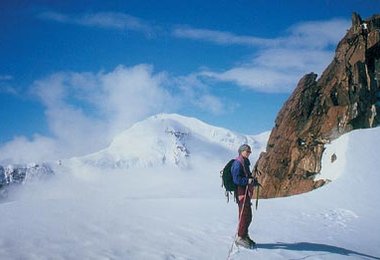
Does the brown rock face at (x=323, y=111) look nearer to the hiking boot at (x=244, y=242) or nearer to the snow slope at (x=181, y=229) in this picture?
the snow slope at (x=181, y=229)

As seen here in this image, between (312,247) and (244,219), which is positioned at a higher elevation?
(244,219)

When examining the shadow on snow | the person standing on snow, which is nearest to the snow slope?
the shadow on snow

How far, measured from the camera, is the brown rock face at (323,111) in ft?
122

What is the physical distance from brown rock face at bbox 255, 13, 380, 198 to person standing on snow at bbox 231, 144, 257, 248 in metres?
24.1

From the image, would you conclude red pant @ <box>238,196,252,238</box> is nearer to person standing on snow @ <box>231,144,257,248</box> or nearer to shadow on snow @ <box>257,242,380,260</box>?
person standing on snow @ <box>231,144,257,248</box>

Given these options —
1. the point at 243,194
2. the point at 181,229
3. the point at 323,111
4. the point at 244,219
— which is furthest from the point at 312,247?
the point at 323,111

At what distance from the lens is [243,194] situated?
11047mm

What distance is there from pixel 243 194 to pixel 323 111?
32538 millimetres

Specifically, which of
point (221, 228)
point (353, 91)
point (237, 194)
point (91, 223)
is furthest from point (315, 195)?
point (353, 91)

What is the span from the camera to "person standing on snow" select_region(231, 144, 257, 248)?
10.9 metres

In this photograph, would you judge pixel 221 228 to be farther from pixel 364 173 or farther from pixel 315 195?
pixel 364 173

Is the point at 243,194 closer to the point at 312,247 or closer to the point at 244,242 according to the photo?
the point at 244,242

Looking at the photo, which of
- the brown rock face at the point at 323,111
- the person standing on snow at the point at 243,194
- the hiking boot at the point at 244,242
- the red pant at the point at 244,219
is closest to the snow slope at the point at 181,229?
the hiking boot at the point at 244,242

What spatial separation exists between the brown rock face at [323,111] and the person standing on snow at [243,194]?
2412 centimetres
